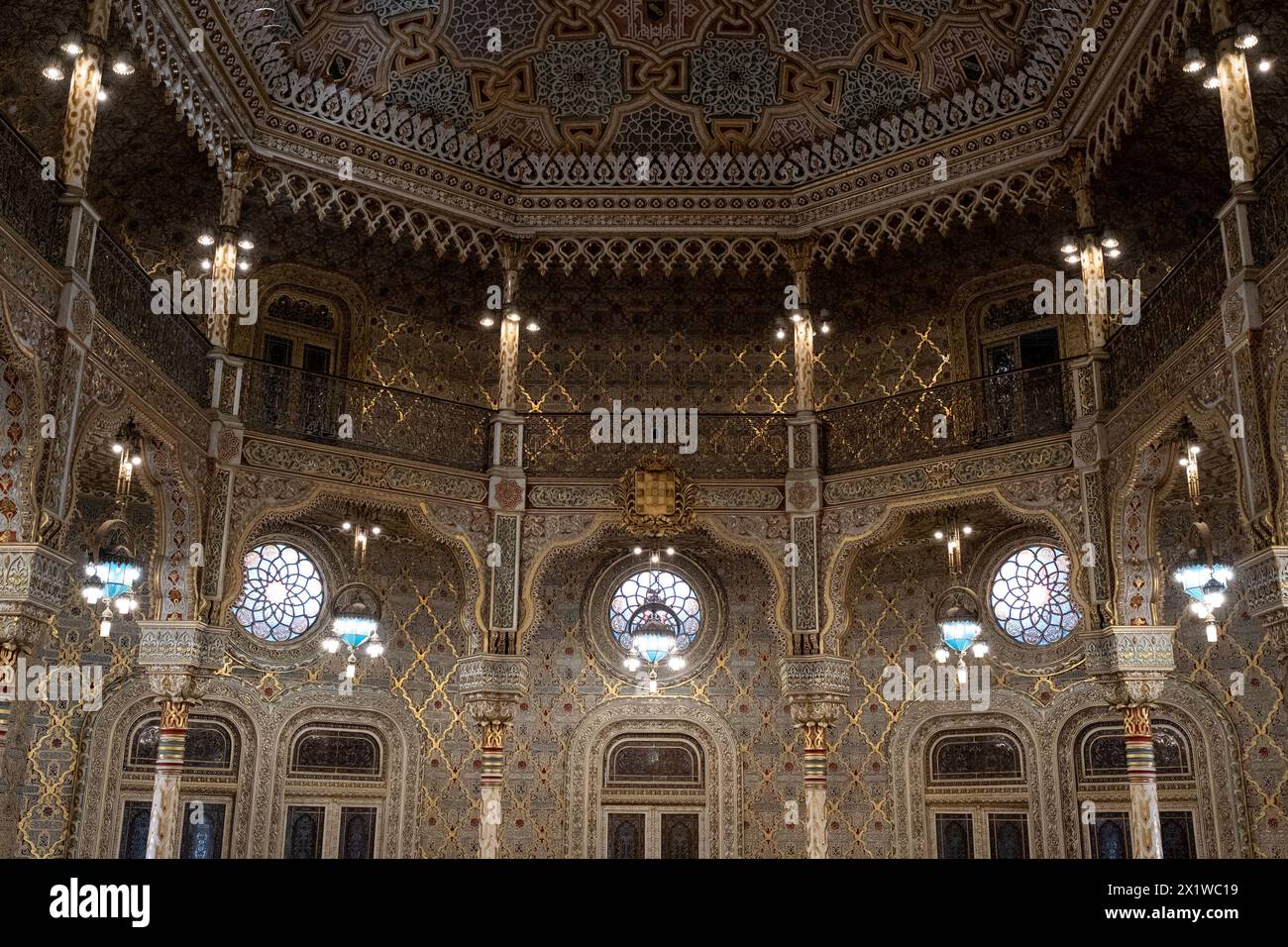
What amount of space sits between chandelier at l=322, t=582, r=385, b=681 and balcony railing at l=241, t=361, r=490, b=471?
2206 mm

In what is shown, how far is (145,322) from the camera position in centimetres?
1245

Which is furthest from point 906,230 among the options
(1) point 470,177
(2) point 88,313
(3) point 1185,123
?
(2) point 88,313

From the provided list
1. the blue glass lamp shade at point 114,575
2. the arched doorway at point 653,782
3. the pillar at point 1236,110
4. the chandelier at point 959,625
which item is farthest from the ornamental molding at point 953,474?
the blue glass lamp shade at point 114,575

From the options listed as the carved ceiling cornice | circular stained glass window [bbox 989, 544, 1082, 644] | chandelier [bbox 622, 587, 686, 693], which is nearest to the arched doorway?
chandelier [bbox 622, 587, 686, 693]

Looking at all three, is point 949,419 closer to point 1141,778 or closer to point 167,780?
point 1141,778

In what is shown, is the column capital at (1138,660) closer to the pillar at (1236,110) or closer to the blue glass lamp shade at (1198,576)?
the blue glass lamp shade at (1198,576)

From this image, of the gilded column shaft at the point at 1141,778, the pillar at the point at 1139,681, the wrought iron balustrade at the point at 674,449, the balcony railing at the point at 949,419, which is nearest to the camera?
the gilded column shaft at the point at 1141,778

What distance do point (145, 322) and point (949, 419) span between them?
10.2m

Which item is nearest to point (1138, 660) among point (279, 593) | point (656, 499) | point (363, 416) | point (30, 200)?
point (656, 499)

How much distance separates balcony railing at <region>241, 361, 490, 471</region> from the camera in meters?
15.1

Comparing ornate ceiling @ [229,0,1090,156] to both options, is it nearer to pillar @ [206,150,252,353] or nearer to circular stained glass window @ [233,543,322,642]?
pillar @ [206,150,252,353]

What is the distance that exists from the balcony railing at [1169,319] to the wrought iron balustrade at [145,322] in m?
10.7

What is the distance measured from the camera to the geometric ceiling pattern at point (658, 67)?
15547 mm

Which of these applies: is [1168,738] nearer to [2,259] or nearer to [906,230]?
[906,230]
